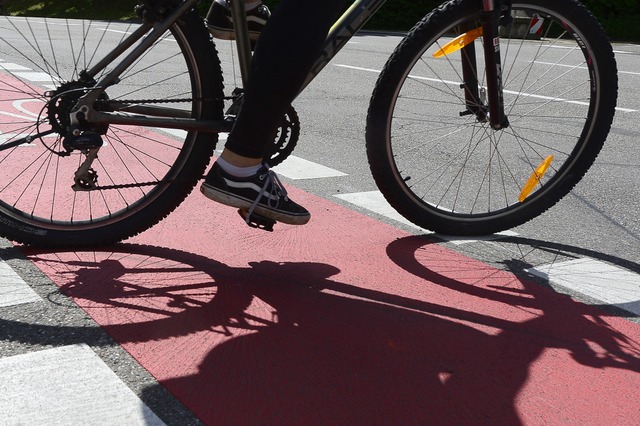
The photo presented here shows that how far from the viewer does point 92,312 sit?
3006 mm

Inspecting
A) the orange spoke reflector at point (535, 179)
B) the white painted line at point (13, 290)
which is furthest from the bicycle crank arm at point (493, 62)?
the white painted line at point (13, 290)

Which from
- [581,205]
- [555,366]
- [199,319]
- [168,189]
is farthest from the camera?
[581,205]

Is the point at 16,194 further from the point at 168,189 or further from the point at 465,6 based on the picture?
the point at 465,6

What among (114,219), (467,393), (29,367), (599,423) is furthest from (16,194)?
(599,423)

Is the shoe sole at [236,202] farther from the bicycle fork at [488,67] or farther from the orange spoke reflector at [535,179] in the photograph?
the orange spoke reflector at [535,179]

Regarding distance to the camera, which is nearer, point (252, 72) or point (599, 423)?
point (599, 423)

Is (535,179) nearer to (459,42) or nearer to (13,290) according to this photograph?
(459,42)

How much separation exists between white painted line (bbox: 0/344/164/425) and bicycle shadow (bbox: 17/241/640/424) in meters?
0.13

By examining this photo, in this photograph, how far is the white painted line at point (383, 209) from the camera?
13.4 feet

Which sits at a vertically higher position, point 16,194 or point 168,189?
point 168,189

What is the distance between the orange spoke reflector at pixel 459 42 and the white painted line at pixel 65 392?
190cm

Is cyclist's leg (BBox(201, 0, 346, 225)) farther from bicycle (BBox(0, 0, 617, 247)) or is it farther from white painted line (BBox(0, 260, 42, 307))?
white painted line (BBox(0, 260, 42, 307))

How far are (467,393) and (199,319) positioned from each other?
2.83 feet

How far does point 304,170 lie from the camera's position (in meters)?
5.34
